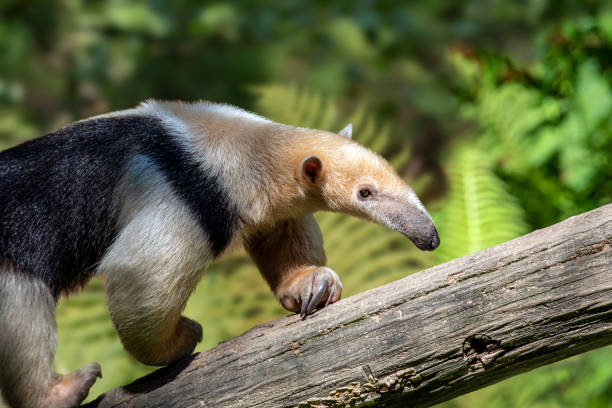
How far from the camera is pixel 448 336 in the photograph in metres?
3.02

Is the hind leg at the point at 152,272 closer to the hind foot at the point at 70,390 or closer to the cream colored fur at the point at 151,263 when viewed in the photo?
the cream colored fur at the point at 151,263

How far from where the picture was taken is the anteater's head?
350 centimetres

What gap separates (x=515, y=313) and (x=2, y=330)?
242 cm

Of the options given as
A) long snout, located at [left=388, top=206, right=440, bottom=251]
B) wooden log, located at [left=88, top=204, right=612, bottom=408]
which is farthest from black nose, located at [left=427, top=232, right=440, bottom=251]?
wooden log, located at [left=88, top=204, right=612, bottom=408]

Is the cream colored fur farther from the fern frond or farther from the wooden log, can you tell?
the fern frond

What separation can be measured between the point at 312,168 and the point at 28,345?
167 centimetres

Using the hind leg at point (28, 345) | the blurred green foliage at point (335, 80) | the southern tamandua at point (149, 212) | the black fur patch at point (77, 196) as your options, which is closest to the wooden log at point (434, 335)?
the southern tamandua at point (149, 212)

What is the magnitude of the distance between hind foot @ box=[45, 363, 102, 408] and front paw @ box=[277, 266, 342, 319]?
1118 millimetres

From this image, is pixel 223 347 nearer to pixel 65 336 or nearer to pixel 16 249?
pixel 16 249

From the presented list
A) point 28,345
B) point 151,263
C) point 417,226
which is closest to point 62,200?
point 151,263

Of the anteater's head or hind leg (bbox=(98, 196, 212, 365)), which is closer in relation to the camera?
hind leg (bbox=(98, 196, 212, 365))

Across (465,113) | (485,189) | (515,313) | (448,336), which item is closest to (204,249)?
(448,336)

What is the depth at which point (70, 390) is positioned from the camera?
3578 mm

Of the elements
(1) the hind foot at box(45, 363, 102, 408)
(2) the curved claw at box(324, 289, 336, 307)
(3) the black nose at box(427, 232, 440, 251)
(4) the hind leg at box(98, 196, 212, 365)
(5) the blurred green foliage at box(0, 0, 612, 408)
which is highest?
(5) the blurred green foliage at box(0, 0, 612, 408)
